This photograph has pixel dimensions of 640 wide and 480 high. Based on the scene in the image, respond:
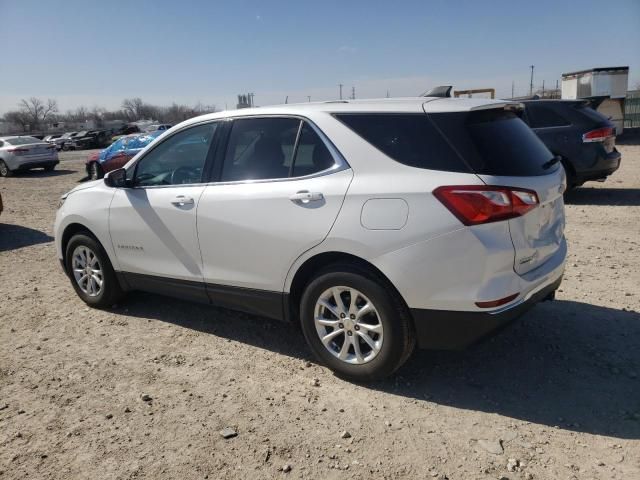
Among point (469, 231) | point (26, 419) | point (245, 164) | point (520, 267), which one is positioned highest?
point (245, 164)

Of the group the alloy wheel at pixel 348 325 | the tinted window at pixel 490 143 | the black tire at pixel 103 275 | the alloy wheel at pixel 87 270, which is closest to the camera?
the tinted window at pixel 490 143

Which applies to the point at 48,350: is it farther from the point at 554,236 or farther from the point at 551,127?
the point at 551,127

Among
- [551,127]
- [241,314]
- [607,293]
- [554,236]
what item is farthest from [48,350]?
[551,127]

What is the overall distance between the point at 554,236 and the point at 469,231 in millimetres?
896

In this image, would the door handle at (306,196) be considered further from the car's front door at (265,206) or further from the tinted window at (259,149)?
the tinted window at (259,149)

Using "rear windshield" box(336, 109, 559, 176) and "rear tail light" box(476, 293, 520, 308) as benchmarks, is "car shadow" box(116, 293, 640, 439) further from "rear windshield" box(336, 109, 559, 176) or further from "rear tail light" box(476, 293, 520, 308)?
"rear windshield" box(336, 109, 559, 176)

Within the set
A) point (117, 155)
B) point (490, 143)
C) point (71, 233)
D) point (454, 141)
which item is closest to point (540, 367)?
point (490, 143)

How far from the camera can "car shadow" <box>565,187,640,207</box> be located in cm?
884

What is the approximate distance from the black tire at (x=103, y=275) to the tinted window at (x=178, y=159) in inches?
32.4

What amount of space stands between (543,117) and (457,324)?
24.1 feet

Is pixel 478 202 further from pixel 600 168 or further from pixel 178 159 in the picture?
pixel 600 168

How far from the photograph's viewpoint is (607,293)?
4715 mm

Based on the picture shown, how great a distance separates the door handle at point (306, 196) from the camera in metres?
3.27

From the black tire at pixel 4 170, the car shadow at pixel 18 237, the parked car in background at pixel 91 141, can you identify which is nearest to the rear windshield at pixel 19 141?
the black tire at pixel 4 170
